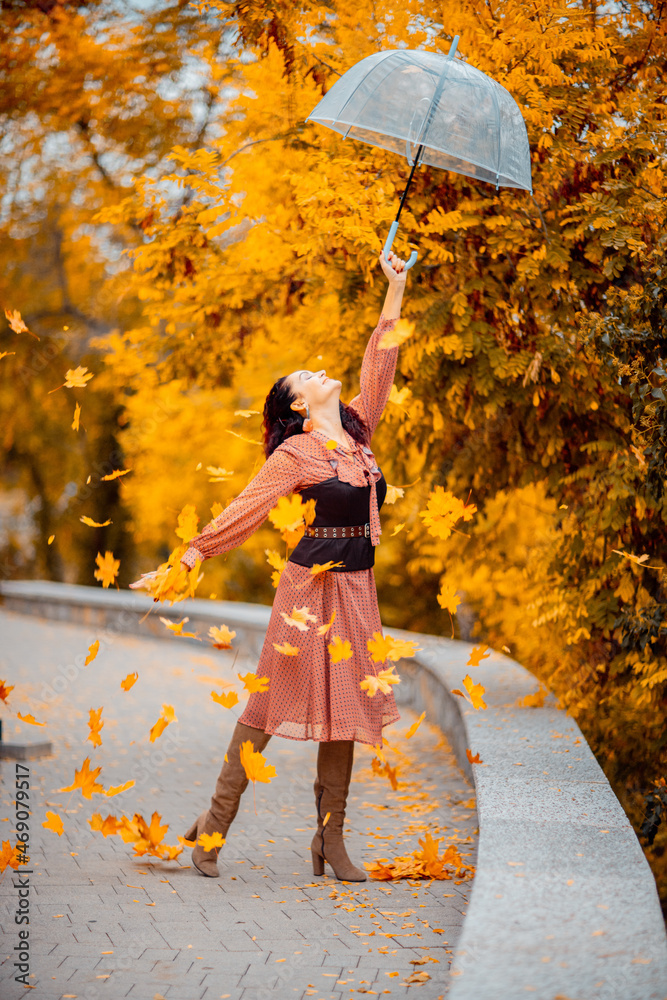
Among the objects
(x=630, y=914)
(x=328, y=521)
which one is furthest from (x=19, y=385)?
(x=630, y=914)

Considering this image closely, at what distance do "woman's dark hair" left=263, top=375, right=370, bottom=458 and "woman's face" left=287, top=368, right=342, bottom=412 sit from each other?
26 mm

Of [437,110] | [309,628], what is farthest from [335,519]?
[437,110]

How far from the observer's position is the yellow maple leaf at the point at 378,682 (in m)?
3.81

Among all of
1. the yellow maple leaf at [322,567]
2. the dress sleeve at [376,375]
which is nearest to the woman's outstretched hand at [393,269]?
the dress sleeve at [376,375]

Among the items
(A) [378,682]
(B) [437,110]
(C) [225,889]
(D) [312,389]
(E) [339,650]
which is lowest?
(C) [225,889]

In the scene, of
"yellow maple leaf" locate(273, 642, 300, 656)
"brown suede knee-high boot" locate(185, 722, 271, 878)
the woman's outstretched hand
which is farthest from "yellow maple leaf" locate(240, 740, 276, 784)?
the woman's outstretched hand

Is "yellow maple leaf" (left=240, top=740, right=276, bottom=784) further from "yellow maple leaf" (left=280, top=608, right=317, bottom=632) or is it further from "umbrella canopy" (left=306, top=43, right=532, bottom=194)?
"umbrella canopy" (left=306, top=43, right=532, bottom=194)

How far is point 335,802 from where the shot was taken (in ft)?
13.0

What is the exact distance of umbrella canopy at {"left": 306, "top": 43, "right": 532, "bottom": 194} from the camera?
398 cm

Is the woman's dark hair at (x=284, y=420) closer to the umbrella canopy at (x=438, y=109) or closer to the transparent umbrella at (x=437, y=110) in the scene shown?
the transparent umbrella at (x=437, y=110)

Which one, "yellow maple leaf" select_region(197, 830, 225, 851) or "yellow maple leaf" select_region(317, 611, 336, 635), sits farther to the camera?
"yellow maple leaf" select_region(197, 830, 225, 851)

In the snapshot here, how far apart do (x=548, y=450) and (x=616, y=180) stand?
4.42 ft

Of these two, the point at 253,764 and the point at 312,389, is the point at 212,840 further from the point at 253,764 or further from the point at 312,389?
the point at 312,389

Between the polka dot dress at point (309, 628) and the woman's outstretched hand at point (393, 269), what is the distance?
68cm
